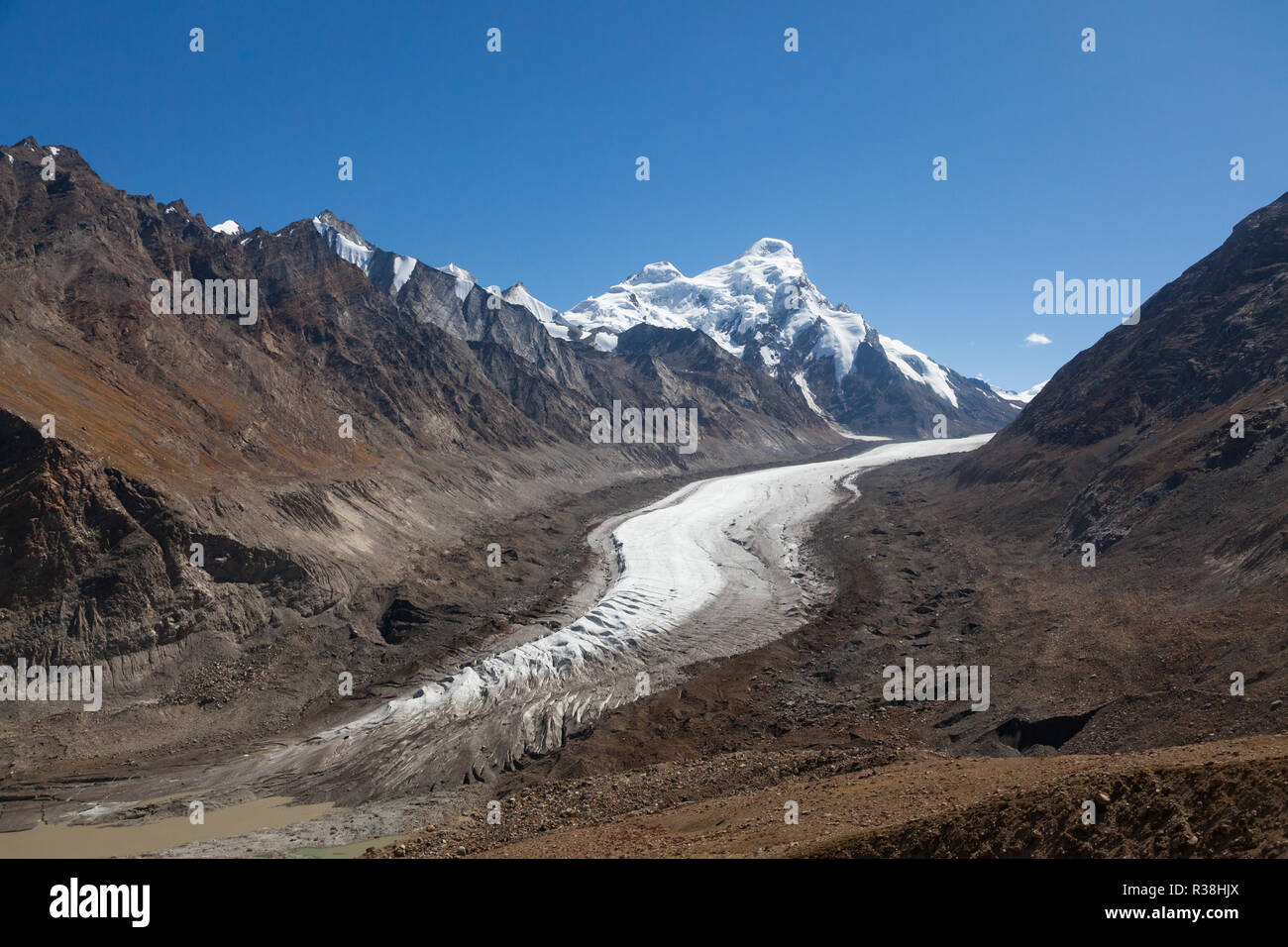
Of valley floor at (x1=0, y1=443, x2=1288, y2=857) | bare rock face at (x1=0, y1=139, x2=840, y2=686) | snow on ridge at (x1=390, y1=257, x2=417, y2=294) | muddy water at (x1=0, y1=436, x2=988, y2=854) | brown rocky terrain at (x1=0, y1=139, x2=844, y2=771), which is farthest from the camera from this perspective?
snow on ridge at (x1=390, y1=257, x2=417, y2=294)

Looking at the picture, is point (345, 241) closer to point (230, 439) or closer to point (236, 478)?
point (230, 439)

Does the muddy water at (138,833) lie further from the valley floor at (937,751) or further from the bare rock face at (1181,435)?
the bare rock face at (1181,435)

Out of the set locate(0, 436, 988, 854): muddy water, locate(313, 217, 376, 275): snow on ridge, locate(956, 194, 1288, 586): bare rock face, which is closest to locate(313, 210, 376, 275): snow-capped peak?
locate(313, 217, 376, 275): snow on ridge

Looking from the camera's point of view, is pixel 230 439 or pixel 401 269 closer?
pixel 230 439

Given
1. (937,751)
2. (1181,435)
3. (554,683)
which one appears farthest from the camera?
(1181,435)

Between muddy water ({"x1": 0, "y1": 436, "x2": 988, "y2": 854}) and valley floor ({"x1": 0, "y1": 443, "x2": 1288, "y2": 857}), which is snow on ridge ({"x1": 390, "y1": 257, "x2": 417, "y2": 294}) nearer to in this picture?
muddy water ({"x1": 0, "y1": 436, "x2": 988, "y2": 854})

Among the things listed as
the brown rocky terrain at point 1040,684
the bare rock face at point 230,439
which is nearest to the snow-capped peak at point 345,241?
the bare rock face at point 230,439

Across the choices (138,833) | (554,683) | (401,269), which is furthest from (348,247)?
(138,833)
